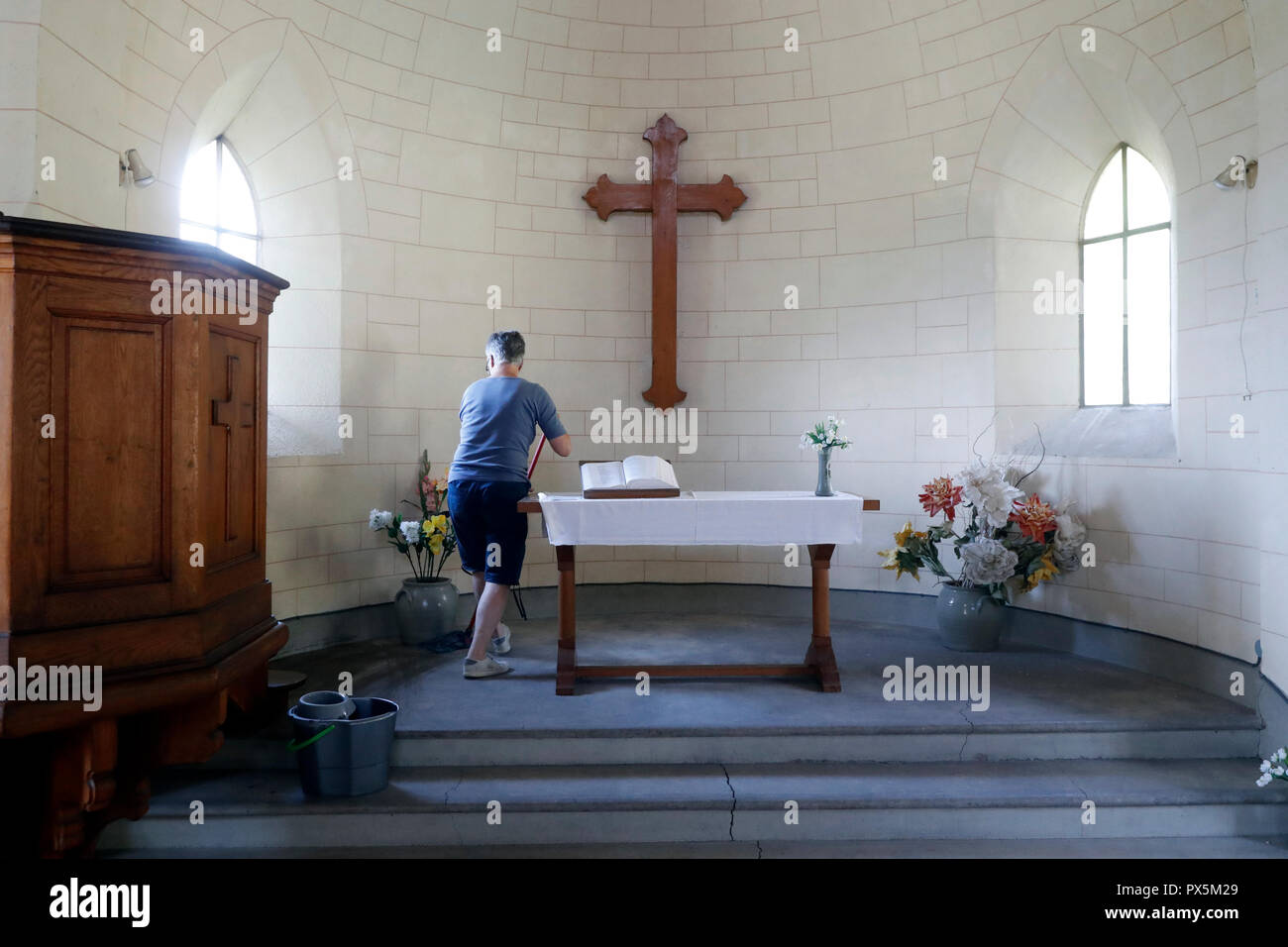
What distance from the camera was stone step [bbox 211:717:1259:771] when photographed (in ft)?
12.6

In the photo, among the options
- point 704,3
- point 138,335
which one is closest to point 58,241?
point 138,335

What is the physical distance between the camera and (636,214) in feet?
20.9

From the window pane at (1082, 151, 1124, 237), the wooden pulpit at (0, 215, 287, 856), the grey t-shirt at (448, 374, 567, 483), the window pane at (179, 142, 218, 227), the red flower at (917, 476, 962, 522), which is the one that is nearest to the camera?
the wooden pulpit at (0, 215, 287, 856)

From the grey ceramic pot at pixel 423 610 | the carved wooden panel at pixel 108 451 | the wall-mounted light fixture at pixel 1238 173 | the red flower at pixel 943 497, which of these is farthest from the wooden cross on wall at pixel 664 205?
the carved wooden panel at pixel 108 451

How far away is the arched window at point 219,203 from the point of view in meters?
5.14

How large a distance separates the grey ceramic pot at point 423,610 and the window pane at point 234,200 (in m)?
2.35

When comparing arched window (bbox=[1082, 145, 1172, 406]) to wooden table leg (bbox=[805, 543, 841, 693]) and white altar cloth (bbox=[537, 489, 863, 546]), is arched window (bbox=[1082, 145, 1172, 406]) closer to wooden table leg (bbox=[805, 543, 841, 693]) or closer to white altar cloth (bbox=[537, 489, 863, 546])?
white altar cloth (bbox=[537, 489, 863, 546])

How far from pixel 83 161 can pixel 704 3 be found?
4.14 m

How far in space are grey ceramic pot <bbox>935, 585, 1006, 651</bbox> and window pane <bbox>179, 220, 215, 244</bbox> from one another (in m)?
4.71

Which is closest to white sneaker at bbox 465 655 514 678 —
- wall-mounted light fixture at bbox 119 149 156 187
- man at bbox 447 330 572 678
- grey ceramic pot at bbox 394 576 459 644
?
man at bbox 447 330 572 678

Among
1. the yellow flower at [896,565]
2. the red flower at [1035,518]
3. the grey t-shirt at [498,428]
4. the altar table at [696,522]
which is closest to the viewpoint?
the altar table at [696,522]

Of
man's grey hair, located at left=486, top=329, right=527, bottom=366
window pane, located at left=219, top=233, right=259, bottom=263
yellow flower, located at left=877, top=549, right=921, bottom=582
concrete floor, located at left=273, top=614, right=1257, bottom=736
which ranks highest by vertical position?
window pane, located at left=219, top=233, right=259, bottom=263

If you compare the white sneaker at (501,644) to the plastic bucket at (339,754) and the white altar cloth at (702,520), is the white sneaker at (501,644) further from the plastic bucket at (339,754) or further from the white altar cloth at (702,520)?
the plastic bucket at (339,754)

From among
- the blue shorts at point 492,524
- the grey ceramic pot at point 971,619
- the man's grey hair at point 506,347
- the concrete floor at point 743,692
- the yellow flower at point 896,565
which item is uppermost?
the man's grey hair at point 506,347
